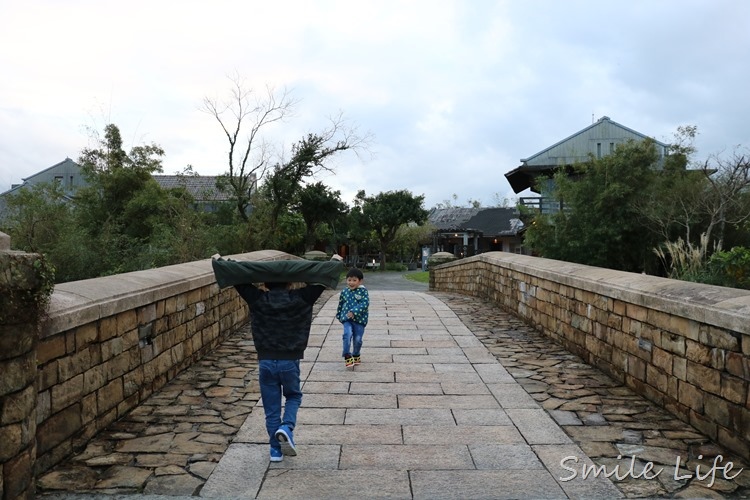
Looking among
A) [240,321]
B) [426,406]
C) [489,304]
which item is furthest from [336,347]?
[489,304]

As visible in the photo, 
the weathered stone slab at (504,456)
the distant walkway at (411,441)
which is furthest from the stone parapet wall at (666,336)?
the weathered stone slab at (504,456)

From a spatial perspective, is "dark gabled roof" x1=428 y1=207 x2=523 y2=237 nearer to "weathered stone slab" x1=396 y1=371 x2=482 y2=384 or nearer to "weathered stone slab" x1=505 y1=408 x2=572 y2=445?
"weathered stone slab" x1=396 y1=371 x2=482 y2=384

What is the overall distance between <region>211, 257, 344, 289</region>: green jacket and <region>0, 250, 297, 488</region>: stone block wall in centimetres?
96

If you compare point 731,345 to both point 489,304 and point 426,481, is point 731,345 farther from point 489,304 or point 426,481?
point 489,304

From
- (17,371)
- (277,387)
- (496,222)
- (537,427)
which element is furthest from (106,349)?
(496,222)

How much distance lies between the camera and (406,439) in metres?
3.89

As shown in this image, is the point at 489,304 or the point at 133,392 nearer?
the point at 133,392

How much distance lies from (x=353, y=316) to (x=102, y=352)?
262 cm

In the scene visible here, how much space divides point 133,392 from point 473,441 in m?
2.66

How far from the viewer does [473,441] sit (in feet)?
12.7

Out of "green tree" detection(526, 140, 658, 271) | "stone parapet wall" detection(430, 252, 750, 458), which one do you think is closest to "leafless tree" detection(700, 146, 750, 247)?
"green tree" detection(526, 140, 658, 271)

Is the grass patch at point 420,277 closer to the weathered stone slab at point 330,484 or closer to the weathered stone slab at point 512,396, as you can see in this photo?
the weathered stone slab at point 512,396

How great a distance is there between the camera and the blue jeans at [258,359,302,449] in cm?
355

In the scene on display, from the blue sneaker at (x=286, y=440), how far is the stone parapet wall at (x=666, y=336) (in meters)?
2.79
